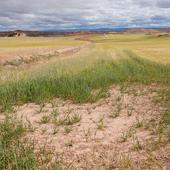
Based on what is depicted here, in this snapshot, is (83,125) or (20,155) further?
(83,125)

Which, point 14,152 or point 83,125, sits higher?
point 14,152

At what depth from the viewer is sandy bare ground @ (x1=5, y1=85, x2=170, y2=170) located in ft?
21.4

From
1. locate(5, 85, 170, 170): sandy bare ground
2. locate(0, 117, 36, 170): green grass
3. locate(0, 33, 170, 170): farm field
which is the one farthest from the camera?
locate(5, 85, 170, 170): sandy bare ground

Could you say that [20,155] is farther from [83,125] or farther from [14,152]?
[83,125]

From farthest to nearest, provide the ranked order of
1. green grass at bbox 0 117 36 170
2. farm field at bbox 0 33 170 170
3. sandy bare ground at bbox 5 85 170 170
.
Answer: sandy bare ground at bbox 5 85 170 170 < farm field at bbox 0 33 170 170 < green grass at bbox 0 117 36 170

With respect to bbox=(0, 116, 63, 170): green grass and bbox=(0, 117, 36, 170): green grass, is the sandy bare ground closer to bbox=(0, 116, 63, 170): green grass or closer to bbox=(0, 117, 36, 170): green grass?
bbox=(0, 116, 63, 170): green grass

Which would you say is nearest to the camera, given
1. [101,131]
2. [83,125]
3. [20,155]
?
[20,155]

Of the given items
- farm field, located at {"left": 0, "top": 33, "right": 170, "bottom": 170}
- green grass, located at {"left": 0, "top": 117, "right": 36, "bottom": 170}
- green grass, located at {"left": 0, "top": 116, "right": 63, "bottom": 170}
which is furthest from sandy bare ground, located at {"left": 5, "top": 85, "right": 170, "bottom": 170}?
green grass, located at {"left": 0, "top": 117, "right": 36, "bottom": 170}

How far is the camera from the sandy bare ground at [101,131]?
6.54 meters

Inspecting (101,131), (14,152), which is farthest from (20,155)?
(101,131)

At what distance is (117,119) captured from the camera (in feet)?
31.0

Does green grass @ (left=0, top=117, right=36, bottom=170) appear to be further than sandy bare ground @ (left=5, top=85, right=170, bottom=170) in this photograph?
No

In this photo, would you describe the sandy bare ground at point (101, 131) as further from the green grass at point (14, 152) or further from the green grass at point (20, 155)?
the green grass at point (14, 152)

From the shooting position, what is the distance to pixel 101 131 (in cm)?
835
